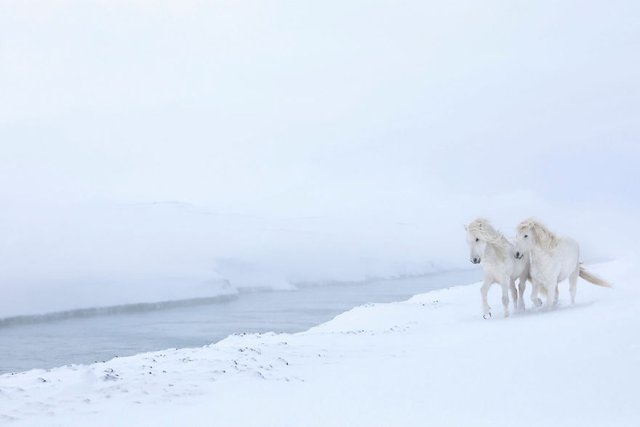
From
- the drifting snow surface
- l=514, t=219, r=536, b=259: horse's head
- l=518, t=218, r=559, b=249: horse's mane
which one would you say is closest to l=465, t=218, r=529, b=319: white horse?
l=514, t=219, r=536, b=259: horse's head

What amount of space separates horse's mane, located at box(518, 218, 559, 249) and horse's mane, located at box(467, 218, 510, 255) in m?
0.46

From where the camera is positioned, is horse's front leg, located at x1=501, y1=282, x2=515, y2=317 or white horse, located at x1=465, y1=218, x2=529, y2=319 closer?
white horse, located at x1=465, y1=218, x2=529, y2=319

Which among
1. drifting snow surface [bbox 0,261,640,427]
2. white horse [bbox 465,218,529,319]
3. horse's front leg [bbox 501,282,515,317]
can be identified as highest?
white horse [bbox 465,218,529,319]

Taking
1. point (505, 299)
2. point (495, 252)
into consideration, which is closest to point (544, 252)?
point (495, 252)

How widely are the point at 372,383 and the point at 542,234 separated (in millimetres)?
5921

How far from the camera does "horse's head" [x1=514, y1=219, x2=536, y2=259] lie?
35.6 feet

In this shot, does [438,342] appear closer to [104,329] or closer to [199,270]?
[104,329]

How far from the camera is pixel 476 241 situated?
10.6 metres

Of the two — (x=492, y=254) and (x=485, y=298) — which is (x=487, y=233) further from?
(x=485, y=298)

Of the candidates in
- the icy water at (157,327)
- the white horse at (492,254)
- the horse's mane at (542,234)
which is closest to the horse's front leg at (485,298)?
the white horse at (492,254)

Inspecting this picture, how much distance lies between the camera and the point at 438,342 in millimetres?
8586

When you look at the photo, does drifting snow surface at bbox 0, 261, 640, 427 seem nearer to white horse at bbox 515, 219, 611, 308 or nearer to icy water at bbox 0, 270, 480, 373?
white horse at bbox 515, 219, 611, 308

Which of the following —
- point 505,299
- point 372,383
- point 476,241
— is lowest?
point 372,383

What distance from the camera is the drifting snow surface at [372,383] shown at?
15.9 ft
